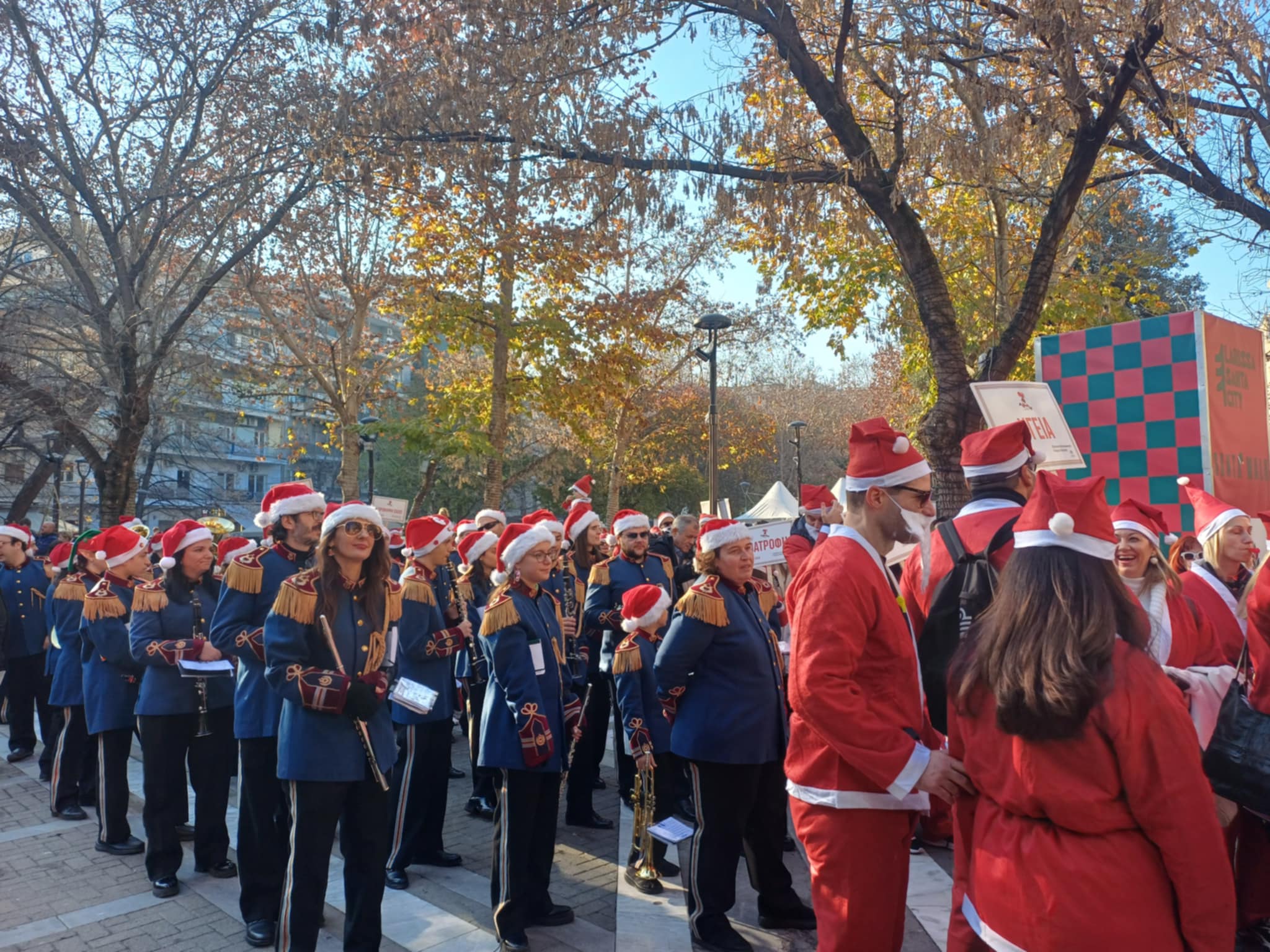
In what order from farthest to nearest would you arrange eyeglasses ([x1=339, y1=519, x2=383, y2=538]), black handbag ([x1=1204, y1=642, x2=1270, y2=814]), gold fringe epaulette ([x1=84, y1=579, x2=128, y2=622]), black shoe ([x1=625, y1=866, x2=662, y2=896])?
1. gold fringe epaulette ([x1=84, y1=579, x2=128, y2=622])
2. black shoe ([x1=625, y1=866, x2=662, y2=896])
3. eyeglasses ([x1=339, y1=519, x2=383, y2=538])
4. black handbag ([x1=1204, y1=642, x2=1270, y2=814])

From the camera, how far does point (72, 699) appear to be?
7.05 metres

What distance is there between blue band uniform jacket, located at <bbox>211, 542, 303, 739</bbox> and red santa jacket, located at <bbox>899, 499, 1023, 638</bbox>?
310 cm

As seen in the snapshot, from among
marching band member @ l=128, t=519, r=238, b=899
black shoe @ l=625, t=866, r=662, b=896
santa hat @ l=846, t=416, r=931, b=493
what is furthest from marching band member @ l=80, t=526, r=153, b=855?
santa hat @ l=846, t=416, r=931, b=493

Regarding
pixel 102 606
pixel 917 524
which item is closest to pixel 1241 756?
pixel 917 524

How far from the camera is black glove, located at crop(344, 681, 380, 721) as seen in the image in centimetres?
416

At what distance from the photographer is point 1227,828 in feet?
13.9

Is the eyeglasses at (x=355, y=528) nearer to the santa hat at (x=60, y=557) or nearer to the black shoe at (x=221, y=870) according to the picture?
the black shoe at (x=221, y=870)

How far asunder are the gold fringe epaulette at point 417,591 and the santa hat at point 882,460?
338cm

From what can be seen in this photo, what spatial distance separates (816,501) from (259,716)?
5.48 metres

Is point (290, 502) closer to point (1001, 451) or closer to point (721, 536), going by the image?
point (721, 536)

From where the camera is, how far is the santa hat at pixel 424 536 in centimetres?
629

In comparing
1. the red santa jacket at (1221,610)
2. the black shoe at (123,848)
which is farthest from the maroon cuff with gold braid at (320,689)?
the red santa jacket at (1221,610)

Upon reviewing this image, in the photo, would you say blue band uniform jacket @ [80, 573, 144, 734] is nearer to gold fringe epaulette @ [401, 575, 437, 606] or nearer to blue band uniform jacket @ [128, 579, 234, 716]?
blue band uniform jacket @ [128, 579, 234, 716]

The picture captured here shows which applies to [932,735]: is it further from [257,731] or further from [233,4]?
[233,4]
